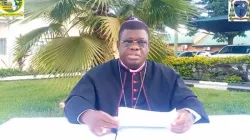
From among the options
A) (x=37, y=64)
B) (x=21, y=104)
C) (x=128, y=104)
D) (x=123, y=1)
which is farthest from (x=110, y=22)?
(x=21, y=104)

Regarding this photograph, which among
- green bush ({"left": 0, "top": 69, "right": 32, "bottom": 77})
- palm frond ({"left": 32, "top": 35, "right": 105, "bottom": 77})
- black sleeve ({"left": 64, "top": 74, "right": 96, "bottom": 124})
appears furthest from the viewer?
green bush ({"left": 0, "top": 69, "right": 32, "bottom": 77})

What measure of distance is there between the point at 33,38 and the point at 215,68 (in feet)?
18.8

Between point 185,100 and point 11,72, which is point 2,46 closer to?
point 11,72

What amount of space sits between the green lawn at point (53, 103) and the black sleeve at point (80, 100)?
8.38 ft

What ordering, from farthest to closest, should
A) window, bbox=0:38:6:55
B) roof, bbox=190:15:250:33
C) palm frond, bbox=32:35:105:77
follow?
window, bbox=0:38:6:55, roof, bbox=190:15:250:33, palm frond, bbox=32:35:105:77

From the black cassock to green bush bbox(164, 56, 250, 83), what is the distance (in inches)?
258

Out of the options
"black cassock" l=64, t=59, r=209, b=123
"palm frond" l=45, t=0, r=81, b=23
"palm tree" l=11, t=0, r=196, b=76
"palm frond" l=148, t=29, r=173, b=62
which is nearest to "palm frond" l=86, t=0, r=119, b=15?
"palm tree" l=11, t=0, r=196, b=76

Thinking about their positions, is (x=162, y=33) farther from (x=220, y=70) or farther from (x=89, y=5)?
(x=220, y=70)

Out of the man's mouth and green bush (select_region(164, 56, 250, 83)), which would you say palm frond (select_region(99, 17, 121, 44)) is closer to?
the man's mouth

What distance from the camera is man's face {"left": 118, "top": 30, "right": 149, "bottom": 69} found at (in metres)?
1.47

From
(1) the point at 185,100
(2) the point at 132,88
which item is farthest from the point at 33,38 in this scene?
(1) the point at 185,100

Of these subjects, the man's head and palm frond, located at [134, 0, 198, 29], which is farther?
palm frond, located at [134, 0, 198, 29]

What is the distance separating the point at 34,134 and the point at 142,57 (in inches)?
21.6

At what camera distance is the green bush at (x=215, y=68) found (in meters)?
8.41
